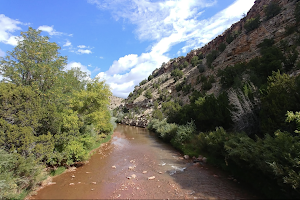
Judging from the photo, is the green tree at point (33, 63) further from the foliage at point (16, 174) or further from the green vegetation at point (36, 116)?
the foliage at point (16, 174)

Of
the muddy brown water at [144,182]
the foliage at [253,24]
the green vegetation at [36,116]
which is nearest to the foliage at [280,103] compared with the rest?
the muddy brown water at [144,182]

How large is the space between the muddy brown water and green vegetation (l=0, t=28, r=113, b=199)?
5.39ft

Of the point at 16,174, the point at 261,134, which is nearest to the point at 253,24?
the point at 261,134

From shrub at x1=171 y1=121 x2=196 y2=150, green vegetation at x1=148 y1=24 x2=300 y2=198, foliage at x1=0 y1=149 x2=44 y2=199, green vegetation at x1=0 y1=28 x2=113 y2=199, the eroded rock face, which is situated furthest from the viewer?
the eroded rock face

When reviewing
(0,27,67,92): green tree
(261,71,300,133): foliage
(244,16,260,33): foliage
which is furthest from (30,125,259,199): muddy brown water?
(244,16,260,33): foliage

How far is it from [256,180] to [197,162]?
21.8 ft

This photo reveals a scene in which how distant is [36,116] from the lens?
38.6 feet

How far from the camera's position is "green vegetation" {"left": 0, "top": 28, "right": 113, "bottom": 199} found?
9688 mm

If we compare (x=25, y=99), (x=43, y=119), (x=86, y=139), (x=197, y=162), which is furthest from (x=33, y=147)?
(x=197, y=162)

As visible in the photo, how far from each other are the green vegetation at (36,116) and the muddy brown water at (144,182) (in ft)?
5.39

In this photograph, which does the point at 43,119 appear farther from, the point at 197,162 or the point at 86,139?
the point at 197,162

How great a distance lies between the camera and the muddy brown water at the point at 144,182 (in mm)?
10273

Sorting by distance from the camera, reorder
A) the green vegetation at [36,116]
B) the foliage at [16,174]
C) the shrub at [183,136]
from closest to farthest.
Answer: the foliage at [16,174]
the green vegetation at [36,116]
the shrub at [183,136]

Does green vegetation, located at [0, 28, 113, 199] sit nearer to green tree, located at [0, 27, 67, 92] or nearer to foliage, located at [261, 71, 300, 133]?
green tree, located at [0, 27, 67, 92]
